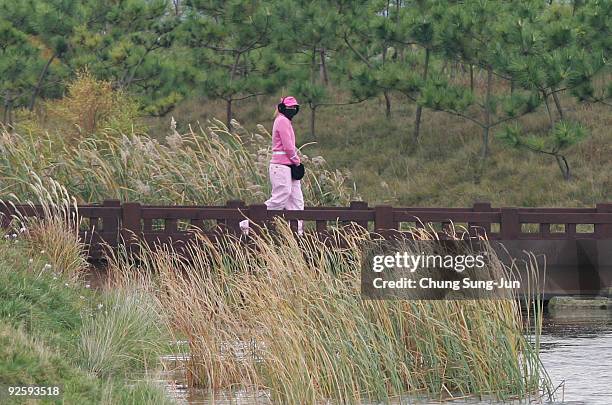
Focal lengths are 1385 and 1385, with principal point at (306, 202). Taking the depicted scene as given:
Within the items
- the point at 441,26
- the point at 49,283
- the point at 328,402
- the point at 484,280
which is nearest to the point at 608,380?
the point at 484,280

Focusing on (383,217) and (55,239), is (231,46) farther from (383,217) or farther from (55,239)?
(55,239)

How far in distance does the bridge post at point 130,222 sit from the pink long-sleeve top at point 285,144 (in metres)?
1.71

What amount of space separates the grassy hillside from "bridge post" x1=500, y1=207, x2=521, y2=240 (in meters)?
15.0

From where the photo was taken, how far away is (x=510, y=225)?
16.0 meters

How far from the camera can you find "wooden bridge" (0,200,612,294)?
15859 millimetres

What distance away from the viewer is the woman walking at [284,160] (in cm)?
1609

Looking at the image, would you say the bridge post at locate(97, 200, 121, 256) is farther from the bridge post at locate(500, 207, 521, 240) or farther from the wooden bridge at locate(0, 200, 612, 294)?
the bridge post at locate(500, 207, 521, 240)

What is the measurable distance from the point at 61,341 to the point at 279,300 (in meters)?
1.77

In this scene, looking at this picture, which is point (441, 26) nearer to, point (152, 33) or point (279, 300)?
point (152, 33)

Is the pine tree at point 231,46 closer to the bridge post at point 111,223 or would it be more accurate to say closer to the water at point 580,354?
the bridge post at point 111,223

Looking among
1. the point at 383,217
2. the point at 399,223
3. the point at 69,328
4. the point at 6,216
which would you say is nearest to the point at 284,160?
the point at 383,217

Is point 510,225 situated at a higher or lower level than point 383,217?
lower

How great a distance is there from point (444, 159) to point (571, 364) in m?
25.8

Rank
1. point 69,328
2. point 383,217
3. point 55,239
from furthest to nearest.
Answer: point 383,217, point 55,239, point 69,328
